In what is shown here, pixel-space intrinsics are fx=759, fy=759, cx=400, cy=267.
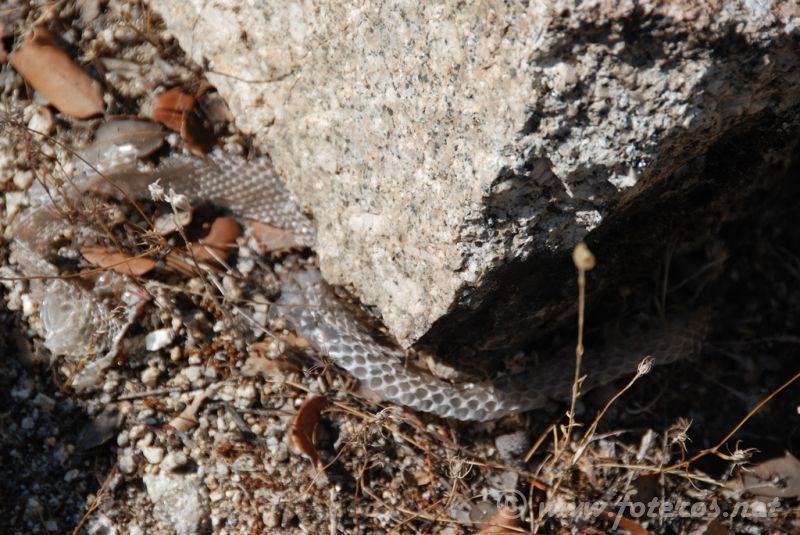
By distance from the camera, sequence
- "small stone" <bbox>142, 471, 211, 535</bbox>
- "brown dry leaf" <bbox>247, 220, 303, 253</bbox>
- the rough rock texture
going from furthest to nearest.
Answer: "brown dry leaf" <bbox>247, 220, 303, 253</bbox> → "small stone" <bbox>142, 471, 211, 535</bbox> → the rough rock texture

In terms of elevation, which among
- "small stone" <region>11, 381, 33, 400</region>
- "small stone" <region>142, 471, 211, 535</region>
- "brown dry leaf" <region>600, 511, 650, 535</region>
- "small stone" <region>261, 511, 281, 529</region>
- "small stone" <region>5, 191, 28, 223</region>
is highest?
"small stone" <region>5, 191, 28, 223</region>

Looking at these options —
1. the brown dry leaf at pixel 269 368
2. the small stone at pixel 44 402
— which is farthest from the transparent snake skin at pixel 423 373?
the small stone at pixel 44 402

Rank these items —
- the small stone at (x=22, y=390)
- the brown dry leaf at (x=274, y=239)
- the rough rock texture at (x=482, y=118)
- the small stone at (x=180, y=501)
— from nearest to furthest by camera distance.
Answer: the rough rock texture at (x=482, y=118), the small stone at (x=180, y=501), the small stone at (x=22, y=390), the brown dry leaf at (x=274, y=239)

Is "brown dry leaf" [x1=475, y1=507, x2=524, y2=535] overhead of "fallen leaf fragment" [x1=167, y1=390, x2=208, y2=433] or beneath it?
beneath

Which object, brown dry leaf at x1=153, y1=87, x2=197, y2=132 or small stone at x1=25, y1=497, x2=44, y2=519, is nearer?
small stone at x1=25, y1=497, x2=44, y2=519

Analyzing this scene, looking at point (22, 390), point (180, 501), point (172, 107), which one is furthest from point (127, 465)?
point (172, 107)

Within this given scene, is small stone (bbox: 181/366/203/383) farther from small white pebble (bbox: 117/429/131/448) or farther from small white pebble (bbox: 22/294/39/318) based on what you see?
small white pebble (bbox: 22/294/39/318)

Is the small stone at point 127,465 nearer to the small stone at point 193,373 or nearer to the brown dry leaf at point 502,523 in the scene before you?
the small stone at point 193,373

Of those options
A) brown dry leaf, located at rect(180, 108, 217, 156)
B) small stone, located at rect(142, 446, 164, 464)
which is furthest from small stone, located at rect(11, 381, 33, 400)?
brown dry leaf, located at rect(180, 108, 217, 156)
